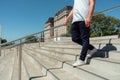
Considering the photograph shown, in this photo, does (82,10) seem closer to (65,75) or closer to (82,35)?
(82,35)

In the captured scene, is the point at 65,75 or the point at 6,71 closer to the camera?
the point at 65,75

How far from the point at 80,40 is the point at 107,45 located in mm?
775

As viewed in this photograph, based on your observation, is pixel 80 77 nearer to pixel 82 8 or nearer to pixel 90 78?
pixel 90 78

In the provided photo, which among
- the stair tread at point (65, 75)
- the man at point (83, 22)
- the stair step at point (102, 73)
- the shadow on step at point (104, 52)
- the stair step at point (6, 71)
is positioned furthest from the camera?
the stair step at point (6, 71)

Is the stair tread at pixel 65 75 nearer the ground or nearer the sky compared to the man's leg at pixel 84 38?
nearer the ground

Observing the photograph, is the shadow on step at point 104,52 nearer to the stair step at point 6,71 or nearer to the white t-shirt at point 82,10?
the white t-shirt at point 82,10

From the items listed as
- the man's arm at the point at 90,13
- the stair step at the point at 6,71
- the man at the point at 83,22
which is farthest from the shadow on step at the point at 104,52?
the stair step at the point at 6,71

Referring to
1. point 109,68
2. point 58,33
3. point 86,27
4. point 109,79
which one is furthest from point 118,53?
point 58,33

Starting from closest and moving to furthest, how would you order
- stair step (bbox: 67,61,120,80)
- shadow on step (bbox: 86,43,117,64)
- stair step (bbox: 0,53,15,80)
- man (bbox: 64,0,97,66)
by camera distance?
1. stair step (bbox: 67,61,120,80)
2. man (bbox: 64,0,97,66)
3. shadow on step (bbox: 86,43,117,64)
4. stair step (bbox: 0,53,15,80)

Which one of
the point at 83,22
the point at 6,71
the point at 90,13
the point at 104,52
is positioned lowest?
the point at 6,71

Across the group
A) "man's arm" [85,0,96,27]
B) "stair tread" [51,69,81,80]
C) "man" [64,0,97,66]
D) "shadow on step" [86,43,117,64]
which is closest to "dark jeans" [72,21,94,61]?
"man" [64,0,97,66]

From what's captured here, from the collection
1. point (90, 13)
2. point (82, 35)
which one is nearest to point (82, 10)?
point (90, 13)

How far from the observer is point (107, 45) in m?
4.76

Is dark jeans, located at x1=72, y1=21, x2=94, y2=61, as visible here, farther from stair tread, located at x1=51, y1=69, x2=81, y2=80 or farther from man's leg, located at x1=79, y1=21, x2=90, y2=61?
stair tread, located at x1=51, y1=69, x2=81, y2=80
